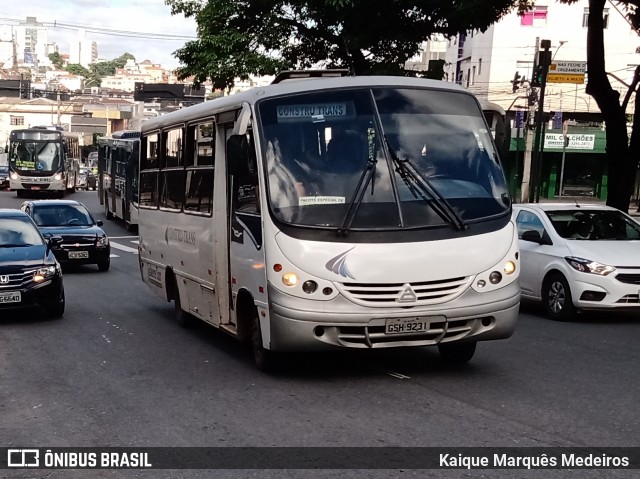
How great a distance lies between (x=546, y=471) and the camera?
612 centimetres

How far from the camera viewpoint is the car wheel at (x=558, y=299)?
46.0ft

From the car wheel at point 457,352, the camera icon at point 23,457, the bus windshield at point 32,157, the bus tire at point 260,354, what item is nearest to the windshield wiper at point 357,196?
the bus tire at point 260,354

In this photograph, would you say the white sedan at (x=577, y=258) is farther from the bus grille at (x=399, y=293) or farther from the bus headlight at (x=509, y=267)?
the bus grille at (x=399, y=293)

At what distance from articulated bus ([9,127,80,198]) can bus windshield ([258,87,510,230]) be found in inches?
1857

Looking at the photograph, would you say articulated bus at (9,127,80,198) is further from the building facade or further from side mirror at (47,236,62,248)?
side mirror at (47,236,62,248)

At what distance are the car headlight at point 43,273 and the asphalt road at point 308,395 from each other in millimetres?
877

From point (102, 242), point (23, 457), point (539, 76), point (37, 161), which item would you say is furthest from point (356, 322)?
point (37, 161)

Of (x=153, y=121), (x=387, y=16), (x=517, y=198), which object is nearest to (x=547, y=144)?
(x=517, y=198)

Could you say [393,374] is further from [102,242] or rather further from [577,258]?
[102,242]

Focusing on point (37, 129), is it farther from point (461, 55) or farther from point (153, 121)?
point (153, 121)

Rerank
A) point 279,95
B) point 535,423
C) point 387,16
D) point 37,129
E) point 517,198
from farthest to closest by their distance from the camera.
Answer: point 37,129
point 517,198
point 387,16
point 279,95
point 535,423

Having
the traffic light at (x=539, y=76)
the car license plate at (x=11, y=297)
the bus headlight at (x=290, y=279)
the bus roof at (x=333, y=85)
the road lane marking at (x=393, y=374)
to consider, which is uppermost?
the traffic light at (x=539, y=76)

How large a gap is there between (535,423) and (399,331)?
64.2 inches

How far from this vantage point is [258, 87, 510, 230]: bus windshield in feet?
28.9
